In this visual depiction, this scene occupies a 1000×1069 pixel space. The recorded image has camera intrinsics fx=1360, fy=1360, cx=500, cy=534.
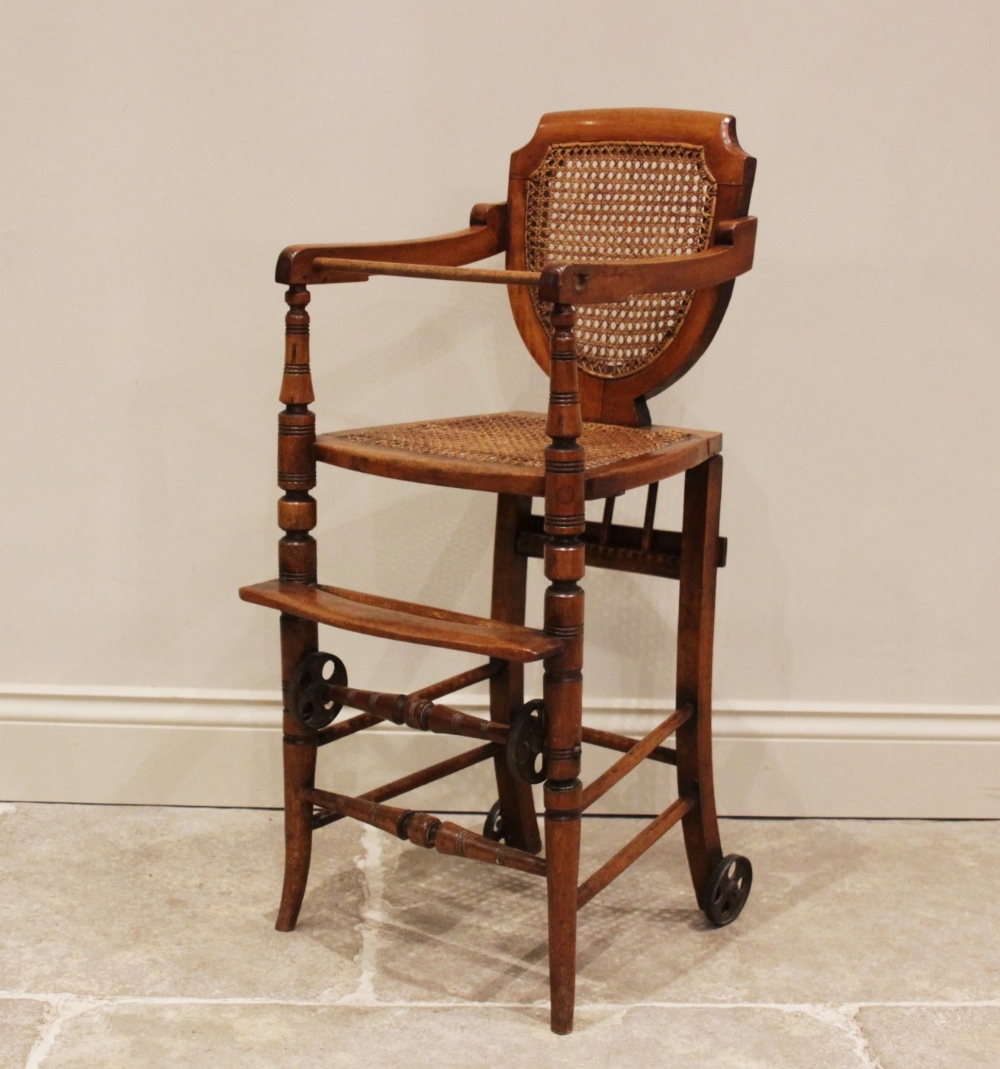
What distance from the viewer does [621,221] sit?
1.90 m

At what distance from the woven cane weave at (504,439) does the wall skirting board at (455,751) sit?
606 mm

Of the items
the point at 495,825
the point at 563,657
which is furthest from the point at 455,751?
the point at 563,657

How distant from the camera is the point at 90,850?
2.17 m

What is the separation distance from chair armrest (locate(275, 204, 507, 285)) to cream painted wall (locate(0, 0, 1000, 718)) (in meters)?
0.23

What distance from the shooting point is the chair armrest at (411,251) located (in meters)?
1.73

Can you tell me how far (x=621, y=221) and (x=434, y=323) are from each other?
438 millimetres

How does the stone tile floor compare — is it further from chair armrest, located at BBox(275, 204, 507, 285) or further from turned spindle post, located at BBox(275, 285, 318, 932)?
chair armrest, located at BBox(275, 204, 507, 285)

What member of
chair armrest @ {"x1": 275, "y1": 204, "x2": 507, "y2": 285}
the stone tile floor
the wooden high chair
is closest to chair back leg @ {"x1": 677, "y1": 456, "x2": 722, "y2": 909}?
the wooden high chair

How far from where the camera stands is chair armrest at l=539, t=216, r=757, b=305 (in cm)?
150

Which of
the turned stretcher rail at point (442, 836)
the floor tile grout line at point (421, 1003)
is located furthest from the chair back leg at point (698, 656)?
the turned stretcher rail at point (442, 836)

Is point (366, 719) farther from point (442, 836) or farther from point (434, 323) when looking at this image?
point (434, 323)

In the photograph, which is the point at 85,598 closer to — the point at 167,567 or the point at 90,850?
the point at 167,567

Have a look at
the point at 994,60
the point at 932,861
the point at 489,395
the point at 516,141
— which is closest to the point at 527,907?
the point at 932,861

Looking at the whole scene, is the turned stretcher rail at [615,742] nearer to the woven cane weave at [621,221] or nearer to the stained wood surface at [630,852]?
the stained wood surface at [630,852]
